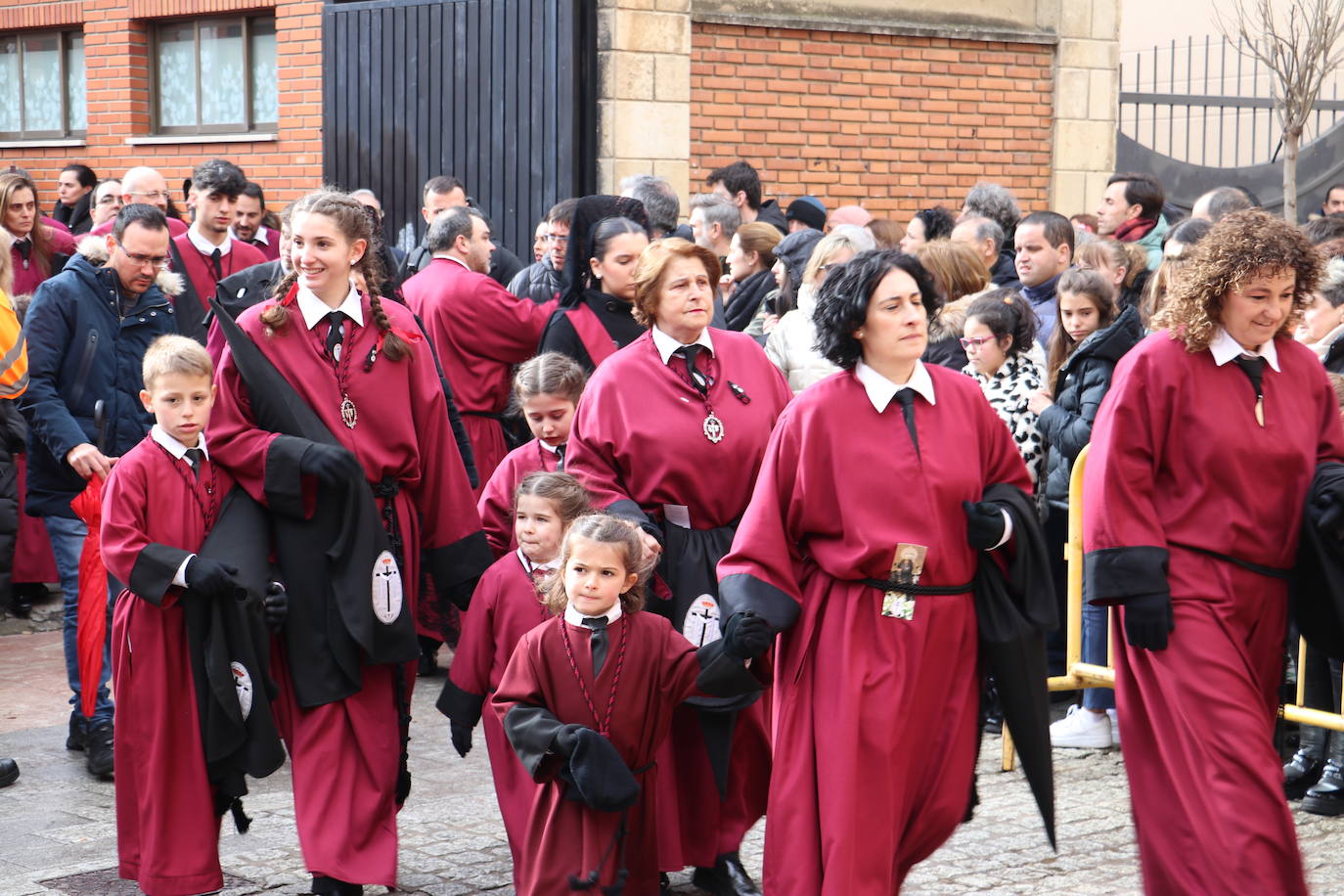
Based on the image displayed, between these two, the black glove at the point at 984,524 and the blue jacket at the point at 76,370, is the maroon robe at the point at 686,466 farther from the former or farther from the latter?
the blue jacket at the point at 76,370

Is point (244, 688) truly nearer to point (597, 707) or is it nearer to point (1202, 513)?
point (597, 707)

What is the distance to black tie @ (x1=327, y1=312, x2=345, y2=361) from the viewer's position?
17.1 feet

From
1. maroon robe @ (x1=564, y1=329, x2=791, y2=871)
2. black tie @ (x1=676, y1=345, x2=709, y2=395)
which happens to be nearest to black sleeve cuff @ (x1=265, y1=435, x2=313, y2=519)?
maroon robe @ (x1=564, y1=329, x2=791, y2=871)

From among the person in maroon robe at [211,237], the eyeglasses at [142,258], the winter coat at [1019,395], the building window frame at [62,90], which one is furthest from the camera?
the building window frame at [62,90]

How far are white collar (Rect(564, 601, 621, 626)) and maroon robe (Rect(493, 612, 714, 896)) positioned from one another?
0.02 m

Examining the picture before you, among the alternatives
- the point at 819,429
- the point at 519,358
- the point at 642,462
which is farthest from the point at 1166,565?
the point at 519,358

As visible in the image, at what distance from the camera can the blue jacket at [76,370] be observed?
6789mm

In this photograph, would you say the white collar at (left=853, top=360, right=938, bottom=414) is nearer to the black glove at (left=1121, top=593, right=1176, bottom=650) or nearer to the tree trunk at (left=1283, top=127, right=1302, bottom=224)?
the black glove at (left=1121, top=593, right=1176, bottom=650)

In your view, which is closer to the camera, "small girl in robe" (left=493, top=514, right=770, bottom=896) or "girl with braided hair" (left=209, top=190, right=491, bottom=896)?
"small girl in robe" (left=493, top=514, right=770, bottom=896)

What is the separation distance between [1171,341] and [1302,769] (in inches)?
92.2

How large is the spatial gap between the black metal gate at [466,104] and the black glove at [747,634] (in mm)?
7650

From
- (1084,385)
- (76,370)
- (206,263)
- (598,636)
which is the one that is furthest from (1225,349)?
(206,263)

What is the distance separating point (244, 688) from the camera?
5113mm

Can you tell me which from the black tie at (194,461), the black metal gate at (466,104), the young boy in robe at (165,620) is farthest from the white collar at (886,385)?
the black metal gate at (466,104)
